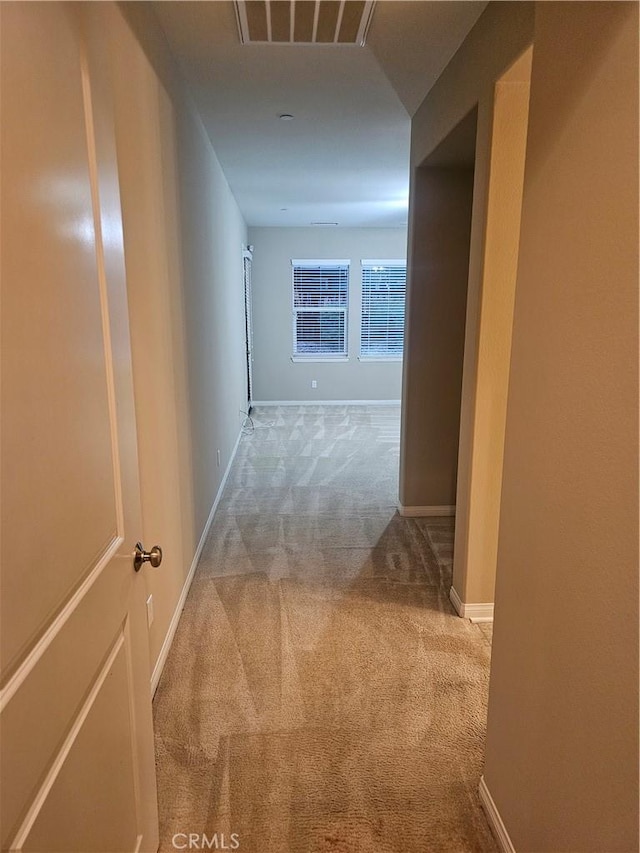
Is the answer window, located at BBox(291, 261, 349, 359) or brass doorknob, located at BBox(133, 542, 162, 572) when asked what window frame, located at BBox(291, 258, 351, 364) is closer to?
window, located at BBox(291, 261, 349, 359)

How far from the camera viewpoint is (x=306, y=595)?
2.73m

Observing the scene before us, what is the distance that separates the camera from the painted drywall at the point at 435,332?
10.9 ft

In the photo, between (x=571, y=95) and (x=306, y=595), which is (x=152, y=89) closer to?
(x=571, y=95)

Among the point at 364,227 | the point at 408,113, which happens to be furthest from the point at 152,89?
the point at 364,227

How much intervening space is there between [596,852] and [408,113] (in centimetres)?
349

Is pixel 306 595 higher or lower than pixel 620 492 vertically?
lower

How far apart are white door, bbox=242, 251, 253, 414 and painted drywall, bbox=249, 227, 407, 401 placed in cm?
21

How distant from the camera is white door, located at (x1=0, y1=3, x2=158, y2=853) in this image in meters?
0.69

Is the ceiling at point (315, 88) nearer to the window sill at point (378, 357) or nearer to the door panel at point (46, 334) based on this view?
the door panel at point (46, 334)

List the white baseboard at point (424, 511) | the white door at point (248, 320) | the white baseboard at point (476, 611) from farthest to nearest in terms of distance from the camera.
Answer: the white door at point (248, 320), the white baseboard at point (424, 511), the white baseboard at point (476, 611)

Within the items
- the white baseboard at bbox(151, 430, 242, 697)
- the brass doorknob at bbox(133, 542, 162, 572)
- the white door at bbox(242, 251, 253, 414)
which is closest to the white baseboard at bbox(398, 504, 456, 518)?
the white baseboard at bbox(151, 430, 242, 697)

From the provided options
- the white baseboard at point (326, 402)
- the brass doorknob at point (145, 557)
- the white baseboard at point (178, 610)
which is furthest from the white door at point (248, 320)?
the brass doorknob at point (145, 557)

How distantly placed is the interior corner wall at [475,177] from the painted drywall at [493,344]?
4 centimetres

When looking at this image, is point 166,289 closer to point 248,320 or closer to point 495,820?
point 495,820
